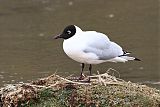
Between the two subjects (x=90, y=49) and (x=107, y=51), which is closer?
(x=90, y=49)

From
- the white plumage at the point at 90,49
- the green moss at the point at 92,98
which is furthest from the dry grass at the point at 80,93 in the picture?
the white plumage at the point at 90,49

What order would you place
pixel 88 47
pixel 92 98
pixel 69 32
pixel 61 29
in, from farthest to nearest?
pixel 61 29, pixel 69 32, pixel 88 47, pixel 92 98

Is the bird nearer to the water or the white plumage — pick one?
the white plumage

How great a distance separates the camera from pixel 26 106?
6.52 meters

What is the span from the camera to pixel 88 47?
6.89 metres

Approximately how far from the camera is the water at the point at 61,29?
1057 centimetres

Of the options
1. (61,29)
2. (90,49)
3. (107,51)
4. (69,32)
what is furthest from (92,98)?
(61,29)

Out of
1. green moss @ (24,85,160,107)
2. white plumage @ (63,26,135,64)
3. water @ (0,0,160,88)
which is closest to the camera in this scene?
green moss @ (24,85,160,107)

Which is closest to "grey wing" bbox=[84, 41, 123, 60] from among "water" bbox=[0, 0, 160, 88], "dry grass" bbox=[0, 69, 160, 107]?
"dry grass" bbox=[0, 69, 160, 107]

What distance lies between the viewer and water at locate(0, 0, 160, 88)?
1057 cm

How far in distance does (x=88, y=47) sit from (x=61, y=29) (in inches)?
279

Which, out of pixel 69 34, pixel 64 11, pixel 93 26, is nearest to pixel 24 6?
pixel 64 11

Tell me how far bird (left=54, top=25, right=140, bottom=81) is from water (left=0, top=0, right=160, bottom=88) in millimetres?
2605

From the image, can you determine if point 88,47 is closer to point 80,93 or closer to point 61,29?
point 80,93
